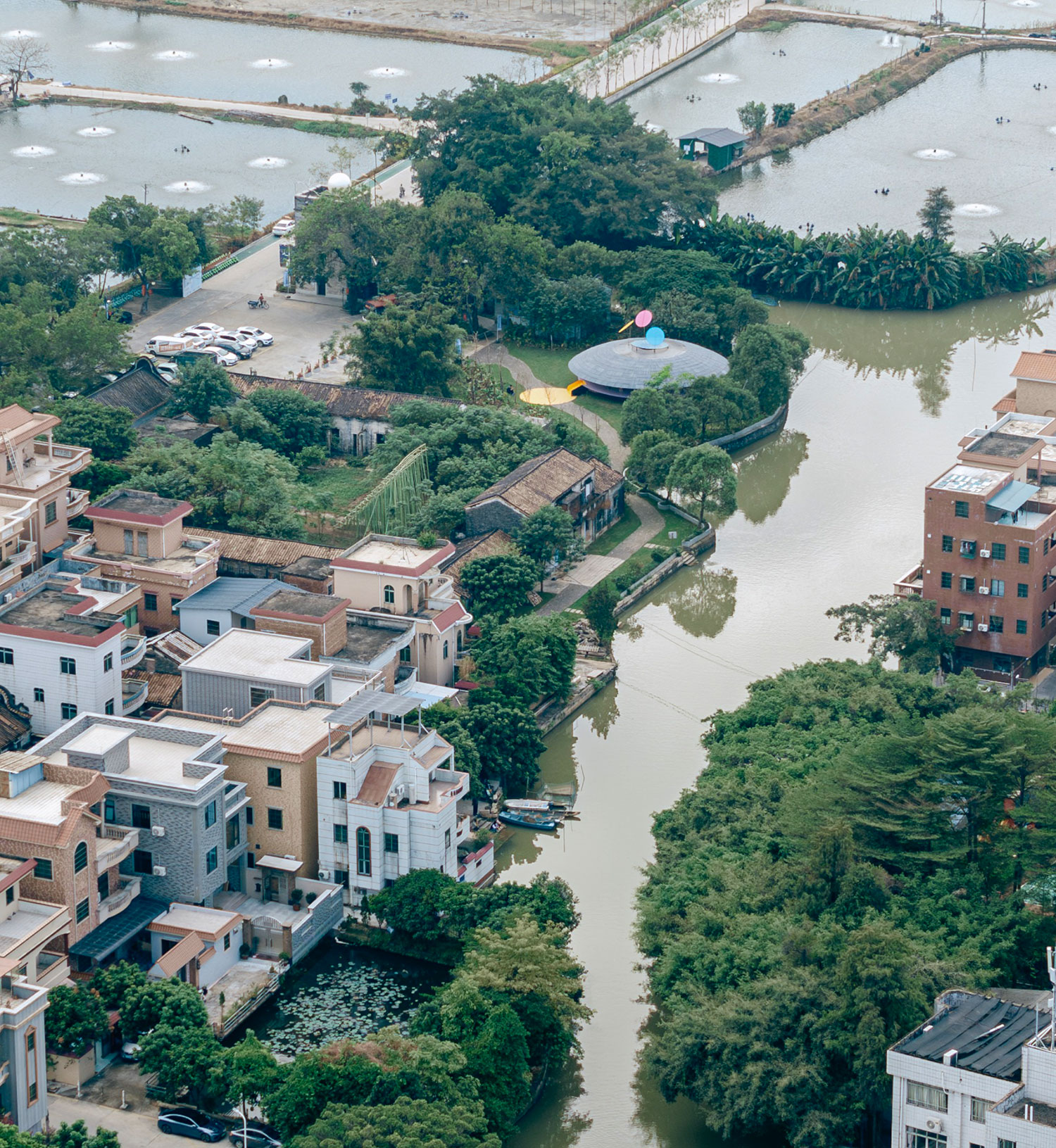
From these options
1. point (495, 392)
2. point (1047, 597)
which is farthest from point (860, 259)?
point (1047, 597)

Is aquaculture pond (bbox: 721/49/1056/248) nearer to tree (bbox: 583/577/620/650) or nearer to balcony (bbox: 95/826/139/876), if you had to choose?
tree (bbox: 583/577/620/650)

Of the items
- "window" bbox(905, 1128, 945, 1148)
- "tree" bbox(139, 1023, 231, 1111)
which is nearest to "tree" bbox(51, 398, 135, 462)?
"tree" bbox(139, 1023, 231, 1111)

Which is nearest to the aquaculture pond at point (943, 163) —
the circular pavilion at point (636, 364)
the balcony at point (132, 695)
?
the circular pavilion at point (636, 364)

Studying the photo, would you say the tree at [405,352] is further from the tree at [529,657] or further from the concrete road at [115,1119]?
the concrete road at [115,1119]

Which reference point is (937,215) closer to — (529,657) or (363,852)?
(529,657)

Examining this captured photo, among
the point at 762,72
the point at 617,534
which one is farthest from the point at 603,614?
the point at 762,72

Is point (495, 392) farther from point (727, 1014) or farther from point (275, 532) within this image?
point (727, 1014)
